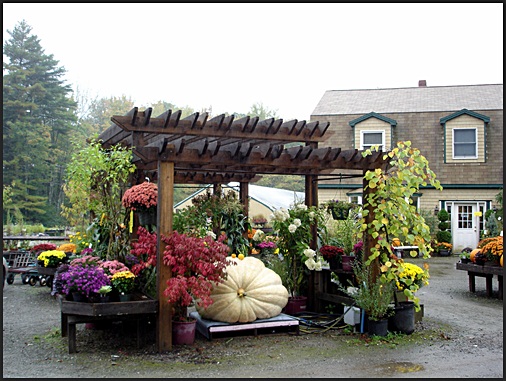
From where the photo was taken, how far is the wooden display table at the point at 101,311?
252 inches

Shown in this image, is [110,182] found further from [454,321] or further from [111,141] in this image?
[454,321]

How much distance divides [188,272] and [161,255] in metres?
0.39

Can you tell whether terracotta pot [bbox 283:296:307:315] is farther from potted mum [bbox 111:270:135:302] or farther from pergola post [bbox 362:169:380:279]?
potted mum [bbox 111:270:135:302]

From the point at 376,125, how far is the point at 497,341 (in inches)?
592

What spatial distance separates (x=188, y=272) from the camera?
6.68m

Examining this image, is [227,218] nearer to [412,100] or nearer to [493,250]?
[493,250]

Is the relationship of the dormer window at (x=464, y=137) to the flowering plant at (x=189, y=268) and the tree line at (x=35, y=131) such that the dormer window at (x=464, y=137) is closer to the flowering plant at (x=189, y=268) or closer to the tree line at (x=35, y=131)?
the flowering plant at (x=189, y=268)

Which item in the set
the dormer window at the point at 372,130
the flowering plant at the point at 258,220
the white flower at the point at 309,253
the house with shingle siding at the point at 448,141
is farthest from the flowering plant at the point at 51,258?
the dormer window at the point at 372,130

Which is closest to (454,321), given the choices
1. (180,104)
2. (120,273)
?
(120,273)

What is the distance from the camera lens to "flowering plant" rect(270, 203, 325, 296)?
8.83 metres

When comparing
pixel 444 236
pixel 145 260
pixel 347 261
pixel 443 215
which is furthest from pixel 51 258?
pixel 444 236

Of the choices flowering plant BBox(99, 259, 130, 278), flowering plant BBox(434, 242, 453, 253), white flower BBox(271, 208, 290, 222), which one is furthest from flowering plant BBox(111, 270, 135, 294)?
flowering plant BBox(434, 242, 453, 253)

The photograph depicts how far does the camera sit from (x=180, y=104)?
50375 millimetres

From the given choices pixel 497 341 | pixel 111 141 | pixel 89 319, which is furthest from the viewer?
pixel 111 141
